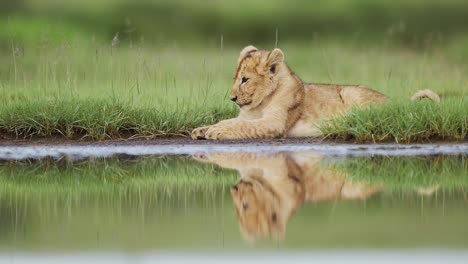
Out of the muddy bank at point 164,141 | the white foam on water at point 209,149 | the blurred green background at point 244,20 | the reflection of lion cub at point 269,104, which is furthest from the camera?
the blurred green background at point 244,20

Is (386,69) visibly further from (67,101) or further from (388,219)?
(388,219)

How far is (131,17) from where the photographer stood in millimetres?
29781

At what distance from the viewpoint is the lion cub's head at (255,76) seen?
12.4 metres

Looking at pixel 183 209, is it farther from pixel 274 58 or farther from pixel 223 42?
pixel 223 42

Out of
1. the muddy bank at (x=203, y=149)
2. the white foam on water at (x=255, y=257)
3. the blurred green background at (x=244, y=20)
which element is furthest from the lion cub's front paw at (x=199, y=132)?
the blurred green background at (x=244, y=20)

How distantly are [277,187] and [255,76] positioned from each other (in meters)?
3.39

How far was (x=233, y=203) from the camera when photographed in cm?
858

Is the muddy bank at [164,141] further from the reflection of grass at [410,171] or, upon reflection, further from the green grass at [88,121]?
the reflection of grass at [410,171]

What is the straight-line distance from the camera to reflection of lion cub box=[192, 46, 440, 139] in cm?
1220

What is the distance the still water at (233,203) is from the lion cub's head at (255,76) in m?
1.19

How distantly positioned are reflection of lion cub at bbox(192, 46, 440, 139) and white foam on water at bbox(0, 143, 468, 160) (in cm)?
40

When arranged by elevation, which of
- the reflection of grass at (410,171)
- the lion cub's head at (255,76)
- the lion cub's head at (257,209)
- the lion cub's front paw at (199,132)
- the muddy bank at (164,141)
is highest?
the lion cub's head at (255,76)

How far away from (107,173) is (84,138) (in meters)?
2.13

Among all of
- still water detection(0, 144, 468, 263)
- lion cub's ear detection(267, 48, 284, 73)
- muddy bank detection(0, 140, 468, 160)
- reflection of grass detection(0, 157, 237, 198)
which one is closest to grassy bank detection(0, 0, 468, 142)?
muddy bank detection(0, 140, 468, 160)
